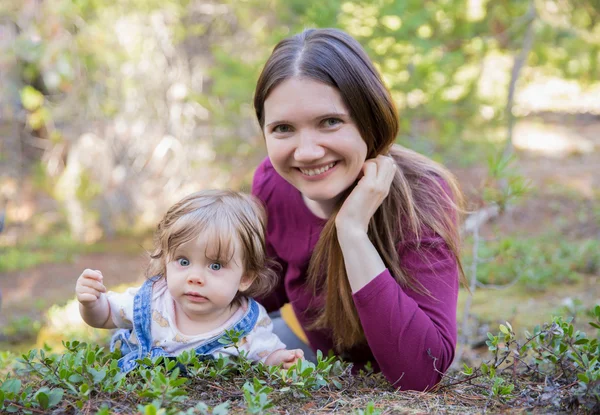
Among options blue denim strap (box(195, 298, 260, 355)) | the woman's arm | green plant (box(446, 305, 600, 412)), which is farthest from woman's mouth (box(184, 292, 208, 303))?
green plant (box(446, 305, 600, 412))

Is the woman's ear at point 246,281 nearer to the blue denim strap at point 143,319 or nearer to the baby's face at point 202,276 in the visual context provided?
the baby's face at point 202,276

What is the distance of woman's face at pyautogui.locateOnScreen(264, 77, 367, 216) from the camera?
2229mm

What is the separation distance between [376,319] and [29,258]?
673 centimetres

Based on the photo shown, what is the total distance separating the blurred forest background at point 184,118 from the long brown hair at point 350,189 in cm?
284

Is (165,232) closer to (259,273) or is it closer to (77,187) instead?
(259,273)

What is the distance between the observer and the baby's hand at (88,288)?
2191mm

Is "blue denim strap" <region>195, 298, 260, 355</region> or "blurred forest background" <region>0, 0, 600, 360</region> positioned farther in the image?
"blurred forest background" <region>0, 0, 600, 360</region>

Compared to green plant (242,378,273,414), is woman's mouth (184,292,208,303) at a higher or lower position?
higher

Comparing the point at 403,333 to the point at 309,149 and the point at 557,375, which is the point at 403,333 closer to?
the point at 557,375

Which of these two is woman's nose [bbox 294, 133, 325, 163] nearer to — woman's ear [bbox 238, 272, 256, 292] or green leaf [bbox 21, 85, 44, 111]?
woman's ear [bbox 238, 272, 256, 292]

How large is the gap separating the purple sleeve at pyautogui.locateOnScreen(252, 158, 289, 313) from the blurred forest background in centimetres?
250

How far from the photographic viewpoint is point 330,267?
7.97 ft

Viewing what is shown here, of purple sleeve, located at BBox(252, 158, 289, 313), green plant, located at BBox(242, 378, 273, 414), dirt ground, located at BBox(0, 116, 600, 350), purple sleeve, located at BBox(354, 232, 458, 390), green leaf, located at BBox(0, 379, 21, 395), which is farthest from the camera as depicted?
dirt ground, located at BBox(0, 116, 600, 350)

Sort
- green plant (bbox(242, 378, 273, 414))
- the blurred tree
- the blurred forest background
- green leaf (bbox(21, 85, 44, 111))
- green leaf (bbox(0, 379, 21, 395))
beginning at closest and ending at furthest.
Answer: green plant (bbox(242, 378, 273, 414)) → green leaf (bbox(0, 379, 21, 395)) → the blurred forest background → the blurred tree → green leaf (bbox(21, 85, 44, 111))
